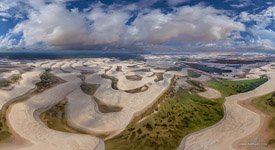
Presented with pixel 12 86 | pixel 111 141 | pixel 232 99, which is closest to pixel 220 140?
pixel 111 141

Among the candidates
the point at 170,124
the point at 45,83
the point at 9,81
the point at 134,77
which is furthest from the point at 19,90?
the point at 170,124

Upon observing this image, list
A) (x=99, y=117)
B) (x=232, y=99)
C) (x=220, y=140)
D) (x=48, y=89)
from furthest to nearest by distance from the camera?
(x=48, y=89), (x=232, y=99), (x=99, y=117), (x=220, y=140)

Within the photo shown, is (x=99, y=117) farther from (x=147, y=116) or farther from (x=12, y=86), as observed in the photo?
(x=12, y=86)

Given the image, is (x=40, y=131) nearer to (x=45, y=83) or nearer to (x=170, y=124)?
(x=170, y=124)

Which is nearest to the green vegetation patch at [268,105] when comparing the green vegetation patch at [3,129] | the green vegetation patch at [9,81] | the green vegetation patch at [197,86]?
the green vegetation patch at [197,86]

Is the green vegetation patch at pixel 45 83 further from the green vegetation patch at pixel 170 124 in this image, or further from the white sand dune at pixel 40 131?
the green vegetation patch at pixel 170 124

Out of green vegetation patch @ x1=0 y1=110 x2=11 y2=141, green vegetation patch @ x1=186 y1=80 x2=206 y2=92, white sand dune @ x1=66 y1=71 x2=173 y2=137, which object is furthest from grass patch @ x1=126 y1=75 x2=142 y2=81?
green vegetation patch @ x1=0 y1=110 x2=11 y2=141

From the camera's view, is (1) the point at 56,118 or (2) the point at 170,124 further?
(1) the point at 56,118
